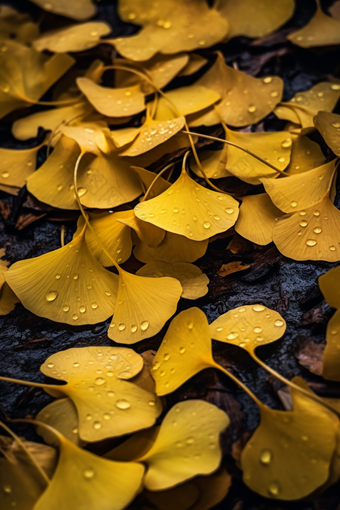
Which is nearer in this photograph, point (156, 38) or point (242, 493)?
point (242, 493)

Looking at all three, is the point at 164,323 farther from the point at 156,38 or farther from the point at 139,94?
the point at 156,38

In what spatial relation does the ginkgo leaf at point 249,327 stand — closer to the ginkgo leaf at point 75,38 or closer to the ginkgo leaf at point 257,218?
the ginkgo leaf at point 257,218

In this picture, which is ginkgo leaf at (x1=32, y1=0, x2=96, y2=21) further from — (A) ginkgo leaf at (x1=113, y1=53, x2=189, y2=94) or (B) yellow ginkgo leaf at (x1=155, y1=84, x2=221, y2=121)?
(B) yellow ginkgo leaf at (x1=155, y1=84, x2=221, y2=121)

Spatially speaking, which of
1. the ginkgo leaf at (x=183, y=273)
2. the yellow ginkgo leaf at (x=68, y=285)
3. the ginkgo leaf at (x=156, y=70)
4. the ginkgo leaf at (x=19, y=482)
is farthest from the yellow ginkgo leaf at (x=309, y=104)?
the ginkgo leaf at (x=19, y=482)

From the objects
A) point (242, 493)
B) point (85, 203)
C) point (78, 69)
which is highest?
point (78, 69)

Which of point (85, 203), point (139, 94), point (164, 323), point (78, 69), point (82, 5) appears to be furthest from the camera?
point (82, 5)

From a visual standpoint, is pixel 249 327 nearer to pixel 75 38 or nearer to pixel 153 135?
pixel 153 135

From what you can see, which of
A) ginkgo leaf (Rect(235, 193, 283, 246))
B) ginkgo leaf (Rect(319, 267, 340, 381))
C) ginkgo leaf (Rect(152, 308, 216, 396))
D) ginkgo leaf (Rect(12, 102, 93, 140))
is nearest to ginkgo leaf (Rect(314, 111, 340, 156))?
ginkgo leaf (Rect(235, 193, 283, 246))

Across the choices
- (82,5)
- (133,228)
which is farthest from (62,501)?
(82,5)
